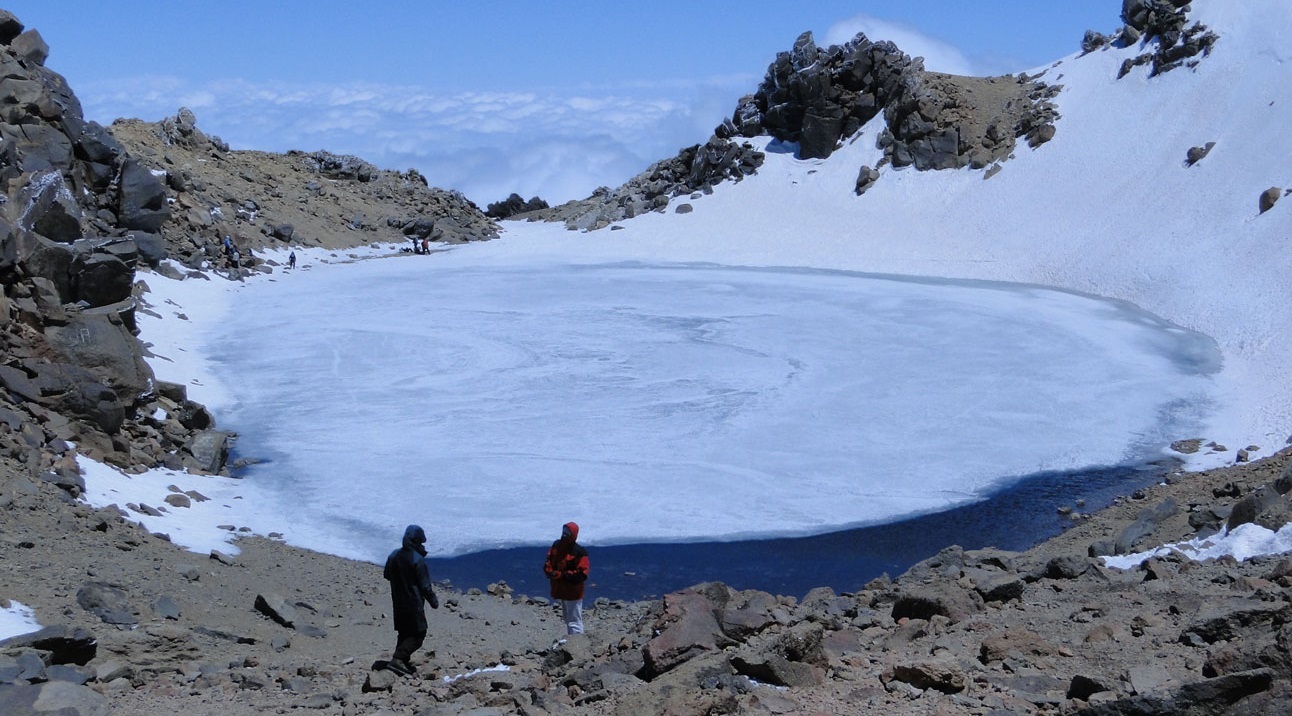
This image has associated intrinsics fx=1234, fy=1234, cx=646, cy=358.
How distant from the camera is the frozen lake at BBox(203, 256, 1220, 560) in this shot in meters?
17.9

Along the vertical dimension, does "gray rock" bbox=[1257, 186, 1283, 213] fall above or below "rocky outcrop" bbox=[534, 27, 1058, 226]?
below

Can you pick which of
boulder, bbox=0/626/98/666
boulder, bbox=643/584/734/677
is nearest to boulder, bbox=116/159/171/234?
boulder, bbox=0/626/98/666

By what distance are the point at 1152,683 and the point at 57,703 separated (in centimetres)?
659

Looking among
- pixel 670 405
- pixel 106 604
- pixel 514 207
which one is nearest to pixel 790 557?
pixel 670 405

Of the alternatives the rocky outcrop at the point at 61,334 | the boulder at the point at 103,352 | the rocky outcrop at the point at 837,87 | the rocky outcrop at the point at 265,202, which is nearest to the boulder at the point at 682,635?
the rocky outcrop at the point at 61,334

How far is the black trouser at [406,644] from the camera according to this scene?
9.73 m

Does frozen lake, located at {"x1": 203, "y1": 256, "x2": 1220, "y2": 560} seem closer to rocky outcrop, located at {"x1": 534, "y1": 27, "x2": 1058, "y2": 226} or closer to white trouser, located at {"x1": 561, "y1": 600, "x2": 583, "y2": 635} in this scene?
white trouser, located at {"x1": 561, "y1": 600, "x2": 583, "y2": 635}

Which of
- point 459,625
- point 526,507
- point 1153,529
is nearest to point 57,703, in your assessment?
point 459,625

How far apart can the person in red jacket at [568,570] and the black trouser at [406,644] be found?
186 centimetres

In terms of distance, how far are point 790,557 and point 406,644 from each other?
24.4ft

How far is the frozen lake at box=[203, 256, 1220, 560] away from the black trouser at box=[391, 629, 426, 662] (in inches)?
246

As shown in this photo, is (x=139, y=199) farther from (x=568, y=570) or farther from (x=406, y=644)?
(x=406, y=644)

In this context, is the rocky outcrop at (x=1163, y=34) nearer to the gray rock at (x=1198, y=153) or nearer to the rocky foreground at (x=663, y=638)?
the gray rock at (x=1198, y=153)

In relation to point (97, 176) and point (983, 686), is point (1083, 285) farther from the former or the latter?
point (983, 686)
